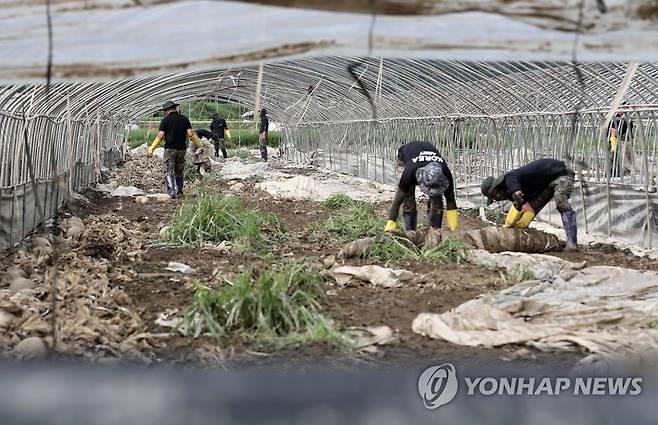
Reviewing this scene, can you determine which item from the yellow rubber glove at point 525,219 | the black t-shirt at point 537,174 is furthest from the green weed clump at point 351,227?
the black t-shirt at point 537,174

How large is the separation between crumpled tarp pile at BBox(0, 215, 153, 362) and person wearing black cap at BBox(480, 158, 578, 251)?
13.3 feet

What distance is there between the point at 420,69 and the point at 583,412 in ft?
50.3

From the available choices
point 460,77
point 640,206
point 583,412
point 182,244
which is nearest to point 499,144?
point 460,77

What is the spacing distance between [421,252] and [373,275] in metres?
1.09

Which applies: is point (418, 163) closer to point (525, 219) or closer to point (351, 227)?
point (525, 219)

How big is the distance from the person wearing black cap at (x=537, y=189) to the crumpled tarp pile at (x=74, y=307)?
160 inches

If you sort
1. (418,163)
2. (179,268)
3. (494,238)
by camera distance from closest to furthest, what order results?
(179,268) → (494,238) → (418,163)

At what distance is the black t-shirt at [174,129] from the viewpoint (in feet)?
48.9

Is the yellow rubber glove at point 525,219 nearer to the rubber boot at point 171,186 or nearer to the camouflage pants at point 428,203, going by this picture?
the camouflage pants at point 428,203

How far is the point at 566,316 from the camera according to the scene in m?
6.10

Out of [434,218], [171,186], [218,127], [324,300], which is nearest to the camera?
[324,300]

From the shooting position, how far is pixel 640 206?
1065 cm

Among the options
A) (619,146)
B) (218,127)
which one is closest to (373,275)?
(619,146)

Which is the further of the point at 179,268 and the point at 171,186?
the point at 171,186
